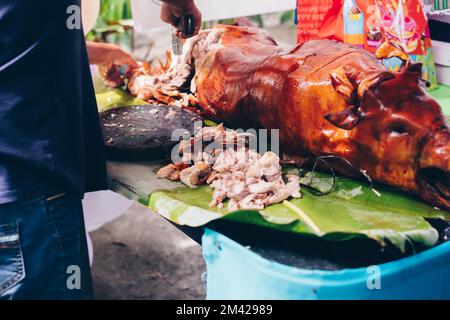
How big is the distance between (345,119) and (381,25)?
1196 millimetres

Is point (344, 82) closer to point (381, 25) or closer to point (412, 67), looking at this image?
point (412, 67)

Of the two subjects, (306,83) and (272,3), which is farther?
(272,3)

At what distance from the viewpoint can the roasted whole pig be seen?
184 cm

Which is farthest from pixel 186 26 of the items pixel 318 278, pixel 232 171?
pixel 318 278

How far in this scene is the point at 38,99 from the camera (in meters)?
1.84

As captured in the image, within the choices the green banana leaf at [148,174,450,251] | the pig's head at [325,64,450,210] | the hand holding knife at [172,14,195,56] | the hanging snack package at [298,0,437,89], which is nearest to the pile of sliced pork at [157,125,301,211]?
the green banana leaf at [148,174,450,251]

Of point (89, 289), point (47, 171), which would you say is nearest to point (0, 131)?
point (47, 171)

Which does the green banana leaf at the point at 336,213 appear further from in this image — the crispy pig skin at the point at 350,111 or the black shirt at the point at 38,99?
the black shirt at the point at 38,99

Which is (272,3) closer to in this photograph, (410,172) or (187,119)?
(187,119)

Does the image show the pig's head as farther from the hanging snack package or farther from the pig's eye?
the hanging snack package

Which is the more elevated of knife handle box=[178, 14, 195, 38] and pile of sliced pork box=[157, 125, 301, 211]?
knife handle box=[178, 14, 195, 38]

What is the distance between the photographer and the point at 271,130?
2.33 meters

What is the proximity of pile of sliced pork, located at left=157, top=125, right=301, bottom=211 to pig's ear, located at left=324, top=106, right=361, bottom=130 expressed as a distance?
0.89 ft

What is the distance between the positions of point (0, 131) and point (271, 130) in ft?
3.73
